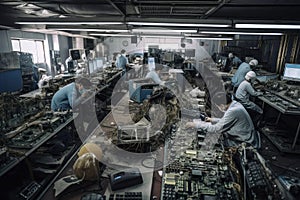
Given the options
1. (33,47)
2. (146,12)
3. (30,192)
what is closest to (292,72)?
(146,12)

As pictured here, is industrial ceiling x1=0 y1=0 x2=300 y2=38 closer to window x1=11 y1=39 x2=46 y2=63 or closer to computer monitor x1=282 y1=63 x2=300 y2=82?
computer monitor x1=282 y1=63 x2=300 y2=82

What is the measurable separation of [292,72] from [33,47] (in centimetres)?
838

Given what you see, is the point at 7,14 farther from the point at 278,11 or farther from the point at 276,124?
the point at 276,124

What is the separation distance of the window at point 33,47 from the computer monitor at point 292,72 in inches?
309

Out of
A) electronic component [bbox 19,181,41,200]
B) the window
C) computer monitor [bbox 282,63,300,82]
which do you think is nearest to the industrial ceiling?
computer monitor [bbox 282,63,300,82]

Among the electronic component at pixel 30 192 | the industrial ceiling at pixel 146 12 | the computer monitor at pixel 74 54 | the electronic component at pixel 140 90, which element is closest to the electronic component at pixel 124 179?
the electronic component at pixel 30 192

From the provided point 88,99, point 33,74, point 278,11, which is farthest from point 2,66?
point 278,11

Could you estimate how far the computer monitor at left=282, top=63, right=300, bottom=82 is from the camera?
484 centimetres

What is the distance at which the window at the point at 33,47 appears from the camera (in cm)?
718

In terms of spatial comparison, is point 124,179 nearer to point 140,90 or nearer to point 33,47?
point 140,90

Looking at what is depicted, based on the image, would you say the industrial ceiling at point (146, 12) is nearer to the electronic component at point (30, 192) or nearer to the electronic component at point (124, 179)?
the electronic component at point (124, 179)

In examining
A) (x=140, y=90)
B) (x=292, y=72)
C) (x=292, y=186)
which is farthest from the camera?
(x=292, y=72)

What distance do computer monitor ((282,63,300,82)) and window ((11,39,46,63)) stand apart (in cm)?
786

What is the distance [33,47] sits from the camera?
8.08 meters
